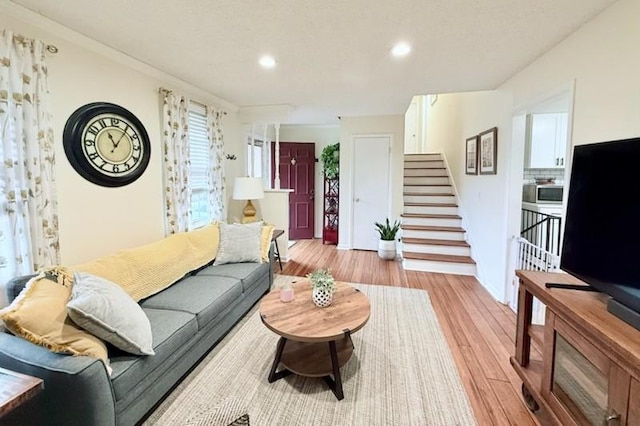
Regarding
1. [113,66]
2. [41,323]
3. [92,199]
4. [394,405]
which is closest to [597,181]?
[394,405]

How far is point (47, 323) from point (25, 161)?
119 centimetres

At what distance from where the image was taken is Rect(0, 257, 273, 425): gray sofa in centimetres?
139

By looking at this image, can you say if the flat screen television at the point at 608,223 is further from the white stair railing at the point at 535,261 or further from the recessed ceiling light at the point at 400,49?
the recessed ceiling light at the point at 400,49

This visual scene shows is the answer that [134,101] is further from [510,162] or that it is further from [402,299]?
[510,162]

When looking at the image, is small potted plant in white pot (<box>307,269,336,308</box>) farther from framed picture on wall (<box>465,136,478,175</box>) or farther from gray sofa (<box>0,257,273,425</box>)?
framed picture on wall (<box>465,136,478,175</box>)

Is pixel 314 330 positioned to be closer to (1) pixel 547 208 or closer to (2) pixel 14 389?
(2) pixel 14 389

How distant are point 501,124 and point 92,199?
13.4ft

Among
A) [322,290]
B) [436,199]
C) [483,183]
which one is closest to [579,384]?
→ [322,290]

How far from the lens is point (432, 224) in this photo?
17.3ft

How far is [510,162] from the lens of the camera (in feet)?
10.6

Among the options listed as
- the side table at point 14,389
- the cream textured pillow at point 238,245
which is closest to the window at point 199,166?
the cream textured pillow at point 238,245

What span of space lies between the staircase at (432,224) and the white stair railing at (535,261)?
3.83ft

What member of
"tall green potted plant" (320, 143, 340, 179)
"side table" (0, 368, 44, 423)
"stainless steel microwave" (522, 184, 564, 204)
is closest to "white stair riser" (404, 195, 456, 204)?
"stainless steel microwave" (522, 184, 564, 204)

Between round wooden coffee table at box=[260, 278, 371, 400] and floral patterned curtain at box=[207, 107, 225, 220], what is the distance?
2.21 m
